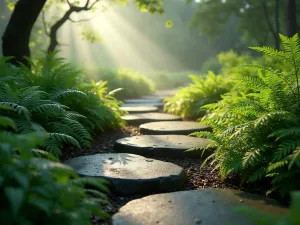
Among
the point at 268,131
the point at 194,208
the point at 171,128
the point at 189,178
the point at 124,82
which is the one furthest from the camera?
the point at 124,82

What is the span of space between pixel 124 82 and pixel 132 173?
8.10 m

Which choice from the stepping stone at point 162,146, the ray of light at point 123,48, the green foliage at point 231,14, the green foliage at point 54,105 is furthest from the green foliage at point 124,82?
the ray of light at point 123,48

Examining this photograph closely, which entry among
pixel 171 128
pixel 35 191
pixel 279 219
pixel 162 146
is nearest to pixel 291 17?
pixel 171 128

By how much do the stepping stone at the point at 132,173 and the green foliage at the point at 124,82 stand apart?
709cm

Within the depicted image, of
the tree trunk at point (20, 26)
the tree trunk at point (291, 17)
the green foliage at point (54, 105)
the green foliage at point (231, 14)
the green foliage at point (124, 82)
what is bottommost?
the green foliage at point (124, 82)

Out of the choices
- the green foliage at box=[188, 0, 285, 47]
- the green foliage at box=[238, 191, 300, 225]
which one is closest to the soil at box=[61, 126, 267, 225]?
the green foliage at box=[238, 191, 300, 225]

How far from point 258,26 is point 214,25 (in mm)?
2644

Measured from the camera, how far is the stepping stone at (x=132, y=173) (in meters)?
2.73

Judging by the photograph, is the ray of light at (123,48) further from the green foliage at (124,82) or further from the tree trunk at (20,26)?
the tree trunk at (20,26)

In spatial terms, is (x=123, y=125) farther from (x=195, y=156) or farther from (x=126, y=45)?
(x=126, y=45)

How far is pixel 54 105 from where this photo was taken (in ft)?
10.3

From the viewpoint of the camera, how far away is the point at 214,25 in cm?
1917

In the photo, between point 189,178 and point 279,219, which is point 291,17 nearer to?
point 189,178

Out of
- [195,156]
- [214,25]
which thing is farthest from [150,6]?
[214,25]
